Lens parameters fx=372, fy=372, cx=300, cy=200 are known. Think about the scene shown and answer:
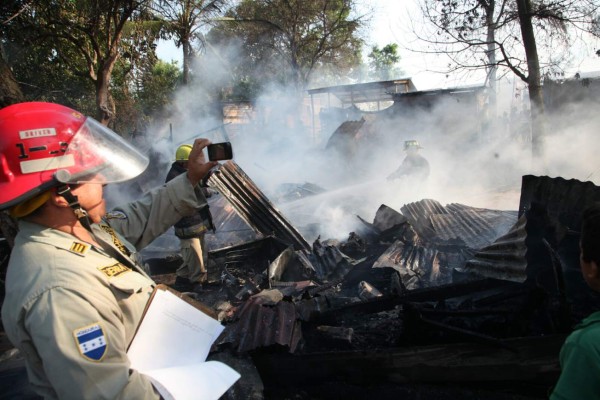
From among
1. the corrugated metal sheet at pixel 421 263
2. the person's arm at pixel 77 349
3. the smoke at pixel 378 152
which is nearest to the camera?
the person's arm at pixel 77 349

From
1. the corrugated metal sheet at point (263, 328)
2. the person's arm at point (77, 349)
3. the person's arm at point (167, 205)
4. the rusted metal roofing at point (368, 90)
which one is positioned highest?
the rusted metal roofing at point (368, 90)

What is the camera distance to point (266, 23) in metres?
22.9

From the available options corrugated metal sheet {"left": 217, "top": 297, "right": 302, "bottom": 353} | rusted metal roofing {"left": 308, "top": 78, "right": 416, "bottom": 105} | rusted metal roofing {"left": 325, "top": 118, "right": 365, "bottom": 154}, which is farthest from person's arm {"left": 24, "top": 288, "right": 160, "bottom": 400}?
rusted metal roofing {"left": 308, "top": 78, "right": 416, "bottom": 105}

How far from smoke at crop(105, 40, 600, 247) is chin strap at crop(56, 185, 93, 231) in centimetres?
608

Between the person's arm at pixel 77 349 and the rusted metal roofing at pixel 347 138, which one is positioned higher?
the rusted metal roofing at pixel 347 138

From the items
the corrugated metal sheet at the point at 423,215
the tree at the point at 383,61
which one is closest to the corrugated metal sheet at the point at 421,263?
the corrugated metal sheet at the point at 423,215

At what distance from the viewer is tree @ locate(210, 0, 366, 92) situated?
22.3m

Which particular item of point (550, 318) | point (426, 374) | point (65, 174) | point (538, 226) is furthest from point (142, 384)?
point (538, 226)

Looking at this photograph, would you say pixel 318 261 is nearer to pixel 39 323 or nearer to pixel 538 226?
pixel 538 226

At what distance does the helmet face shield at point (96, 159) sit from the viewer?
1486 millimetres

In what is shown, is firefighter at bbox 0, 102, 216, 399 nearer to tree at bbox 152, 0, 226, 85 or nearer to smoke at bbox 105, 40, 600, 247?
smoke at bbox 105, 40, 600, 247

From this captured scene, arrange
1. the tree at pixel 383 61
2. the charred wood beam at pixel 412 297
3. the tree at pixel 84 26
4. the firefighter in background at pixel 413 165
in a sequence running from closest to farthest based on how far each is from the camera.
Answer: the charred wood beam at pixel 412 297 → the tree at pixel 84 26 → the firefighter in background at pixel 413 165 → the tree at pixel 383 61

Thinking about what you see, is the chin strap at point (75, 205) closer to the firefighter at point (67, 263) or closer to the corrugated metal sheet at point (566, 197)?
the firefighter at point (67, 263)

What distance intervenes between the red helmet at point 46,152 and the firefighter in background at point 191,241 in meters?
3.72
